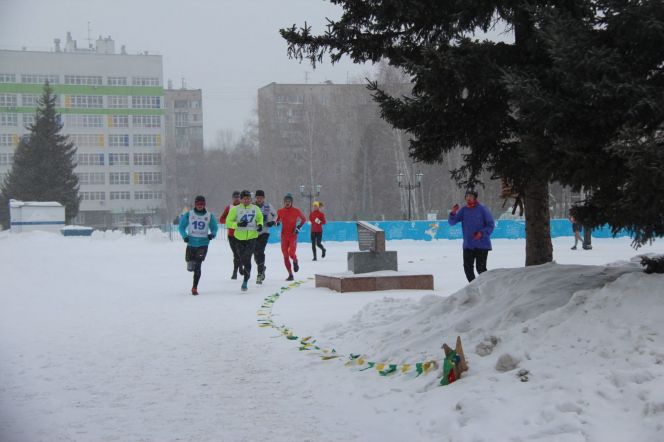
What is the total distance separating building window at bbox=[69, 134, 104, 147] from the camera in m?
99.1

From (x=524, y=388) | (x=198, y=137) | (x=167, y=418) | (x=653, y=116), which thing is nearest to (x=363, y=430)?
(x=524, y=388)

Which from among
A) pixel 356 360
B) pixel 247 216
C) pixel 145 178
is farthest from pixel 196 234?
pixel 145 178

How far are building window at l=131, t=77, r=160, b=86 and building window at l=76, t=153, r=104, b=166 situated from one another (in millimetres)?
10690

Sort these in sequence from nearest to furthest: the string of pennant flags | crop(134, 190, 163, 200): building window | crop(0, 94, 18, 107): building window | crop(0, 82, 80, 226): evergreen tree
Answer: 1. the string of pennant flags
2. crop(0, 82, 80, 226): evergreen tree
3. crop(0, 94, 18, 107): building window
4. crop(134, 190, 163, 200): building window

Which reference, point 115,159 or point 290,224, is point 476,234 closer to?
point 290,224

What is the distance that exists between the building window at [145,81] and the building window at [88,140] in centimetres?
850

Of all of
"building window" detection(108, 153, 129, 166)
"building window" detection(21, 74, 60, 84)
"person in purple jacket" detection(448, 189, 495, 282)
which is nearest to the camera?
"person in purple jacket" detection(448, 189, 495, 282)

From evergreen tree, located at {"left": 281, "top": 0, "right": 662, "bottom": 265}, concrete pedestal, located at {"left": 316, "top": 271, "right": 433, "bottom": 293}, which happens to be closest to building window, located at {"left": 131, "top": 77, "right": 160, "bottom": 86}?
concrete pedestal, located at {"left": 316, "top": 271, "right": 433, "bottom": 293}

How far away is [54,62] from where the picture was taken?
97.2 metres

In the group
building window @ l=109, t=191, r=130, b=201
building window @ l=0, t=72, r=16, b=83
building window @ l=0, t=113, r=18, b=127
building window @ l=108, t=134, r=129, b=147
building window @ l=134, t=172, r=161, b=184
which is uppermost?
building window @ l=0, t=72, r=16, b=83

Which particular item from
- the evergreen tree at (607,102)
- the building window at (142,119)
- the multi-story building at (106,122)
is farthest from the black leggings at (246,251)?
the building window at (142,119)

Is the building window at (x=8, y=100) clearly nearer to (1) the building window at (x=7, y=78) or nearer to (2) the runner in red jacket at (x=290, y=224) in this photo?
(1) the building window at (x=7, y=78)

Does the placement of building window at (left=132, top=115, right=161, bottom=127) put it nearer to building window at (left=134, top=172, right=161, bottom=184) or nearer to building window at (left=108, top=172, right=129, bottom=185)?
building window at (left=134, top=172, right=161, bottom=184)

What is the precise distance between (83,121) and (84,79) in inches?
218
